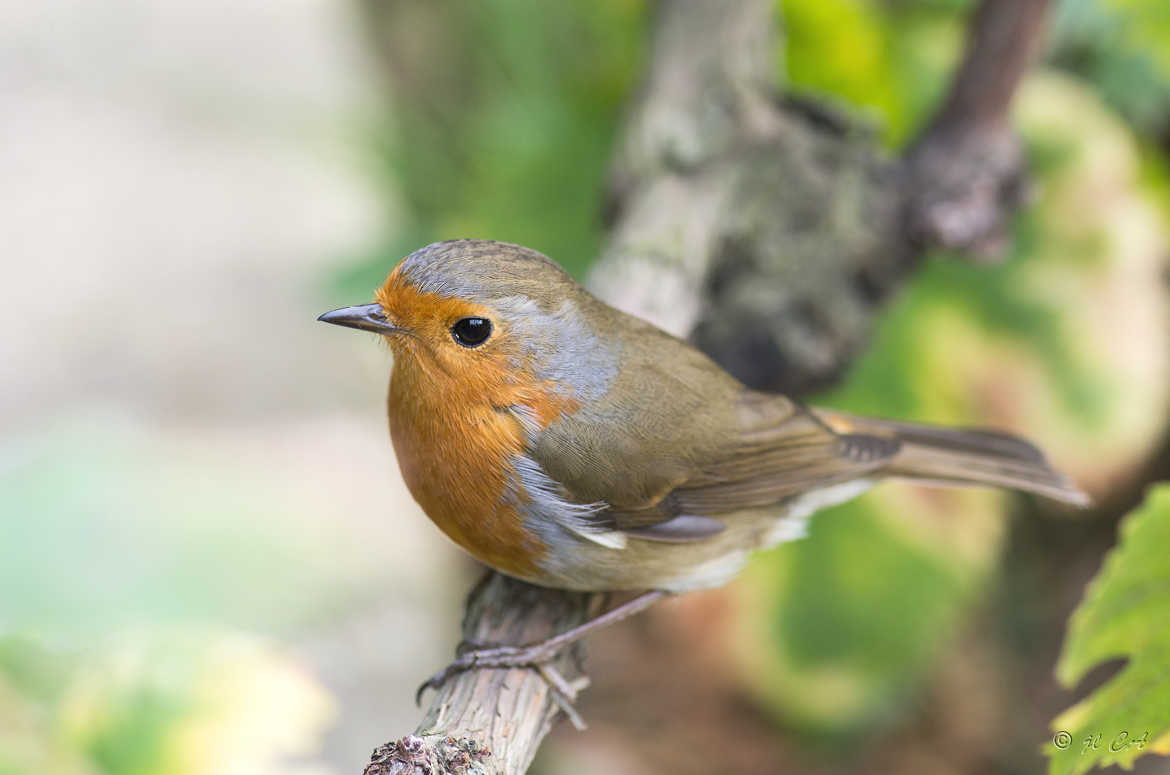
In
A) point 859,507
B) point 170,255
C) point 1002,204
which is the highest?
point 170,255

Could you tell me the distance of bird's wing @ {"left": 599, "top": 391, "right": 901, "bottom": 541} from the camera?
2.28 m

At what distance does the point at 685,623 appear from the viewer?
3.59 meters

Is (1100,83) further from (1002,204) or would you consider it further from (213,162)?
(213,162)

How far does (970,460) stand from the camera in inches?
103

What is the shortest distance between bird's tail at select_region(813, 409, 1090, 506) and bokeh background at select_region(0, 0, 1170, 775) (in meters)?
0.79

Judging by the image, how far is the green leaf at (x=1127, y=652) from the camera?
1.50m

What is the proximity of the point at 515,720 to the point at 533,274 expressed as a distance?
84 cm

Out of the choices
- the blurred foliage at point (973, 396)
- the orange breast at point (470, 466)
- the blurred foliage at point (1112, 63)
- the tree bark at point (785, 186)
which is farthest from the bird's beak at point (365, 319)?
the blurred foliage at point (1112, 63)

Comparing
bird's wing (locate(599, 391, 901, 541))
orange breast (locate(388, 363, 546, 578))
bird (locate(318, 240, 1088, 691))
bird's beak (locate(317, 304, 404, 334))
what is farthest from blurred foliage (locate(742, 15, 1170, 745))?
bird's beak (locate(317, 304, 404, 334))

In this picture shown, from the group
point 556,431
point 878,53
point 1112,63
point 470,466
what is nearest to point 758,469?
point 556,431

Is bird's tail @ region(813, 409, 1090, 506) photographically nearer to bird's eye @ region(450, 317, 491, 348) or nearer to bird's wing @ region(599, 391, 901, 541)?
bird's wing @ region(599, 391, 901, 541)

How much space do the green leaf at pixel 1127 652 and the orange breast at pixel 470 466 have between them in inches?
38.2

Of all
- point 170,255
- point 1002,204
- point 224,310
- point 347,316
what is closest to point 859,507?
point 1002,204

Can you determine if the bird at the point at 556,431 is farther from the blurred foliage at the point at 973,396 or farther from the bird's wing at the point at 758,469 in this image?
the blurred foliage at the point at 973,396
